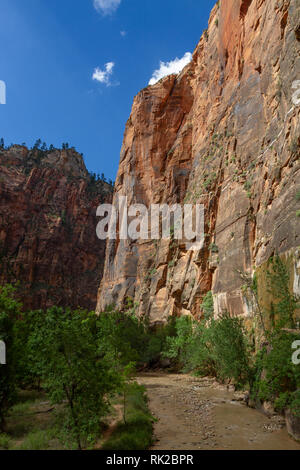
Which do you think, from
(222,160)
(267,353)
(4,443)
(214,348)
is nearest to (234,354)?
(267,353)

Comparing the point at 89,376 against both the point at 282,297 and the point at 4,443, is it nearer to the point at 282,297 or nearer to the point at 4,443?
the point at 4,443

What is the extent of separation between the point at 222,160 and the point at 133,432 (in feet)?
93.2

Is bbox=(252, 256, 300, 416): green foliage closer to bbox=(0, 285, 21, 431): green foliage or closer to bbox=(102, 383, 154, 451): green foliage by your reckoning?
bbox=(102, 383, 154, 451): green foliage

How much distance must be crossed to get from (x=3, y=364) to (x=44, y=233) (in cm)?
8433

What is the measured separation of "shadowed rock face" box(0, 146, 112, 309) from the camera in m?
84.0

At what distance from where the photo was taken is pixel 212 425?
456 inches

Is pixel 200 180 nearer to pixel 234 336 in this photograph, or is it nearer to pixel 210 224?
pixel 210 224

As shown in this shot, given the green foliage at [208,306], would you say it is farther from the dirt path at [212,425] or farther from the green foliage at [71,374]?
the green foliage at [71,374]

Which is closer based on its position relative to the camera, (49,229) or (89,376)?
(89,376)

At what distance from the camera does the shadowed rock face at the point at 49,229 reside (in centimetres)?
8400

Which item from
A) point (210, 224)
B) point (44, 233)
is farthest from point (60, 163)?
point (210, 224)

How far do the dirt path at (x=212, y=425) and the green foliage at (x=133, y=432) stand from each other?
1.39ft

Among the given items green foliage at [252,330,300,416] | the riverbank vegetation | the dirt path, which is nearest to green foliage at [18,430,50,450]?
the riverbank vegetation

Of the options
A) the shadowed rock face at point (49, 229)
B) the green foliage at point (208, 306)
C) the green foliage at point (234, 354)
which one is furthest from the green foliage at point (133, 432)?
the shadowed rock face at point (49, 229)
